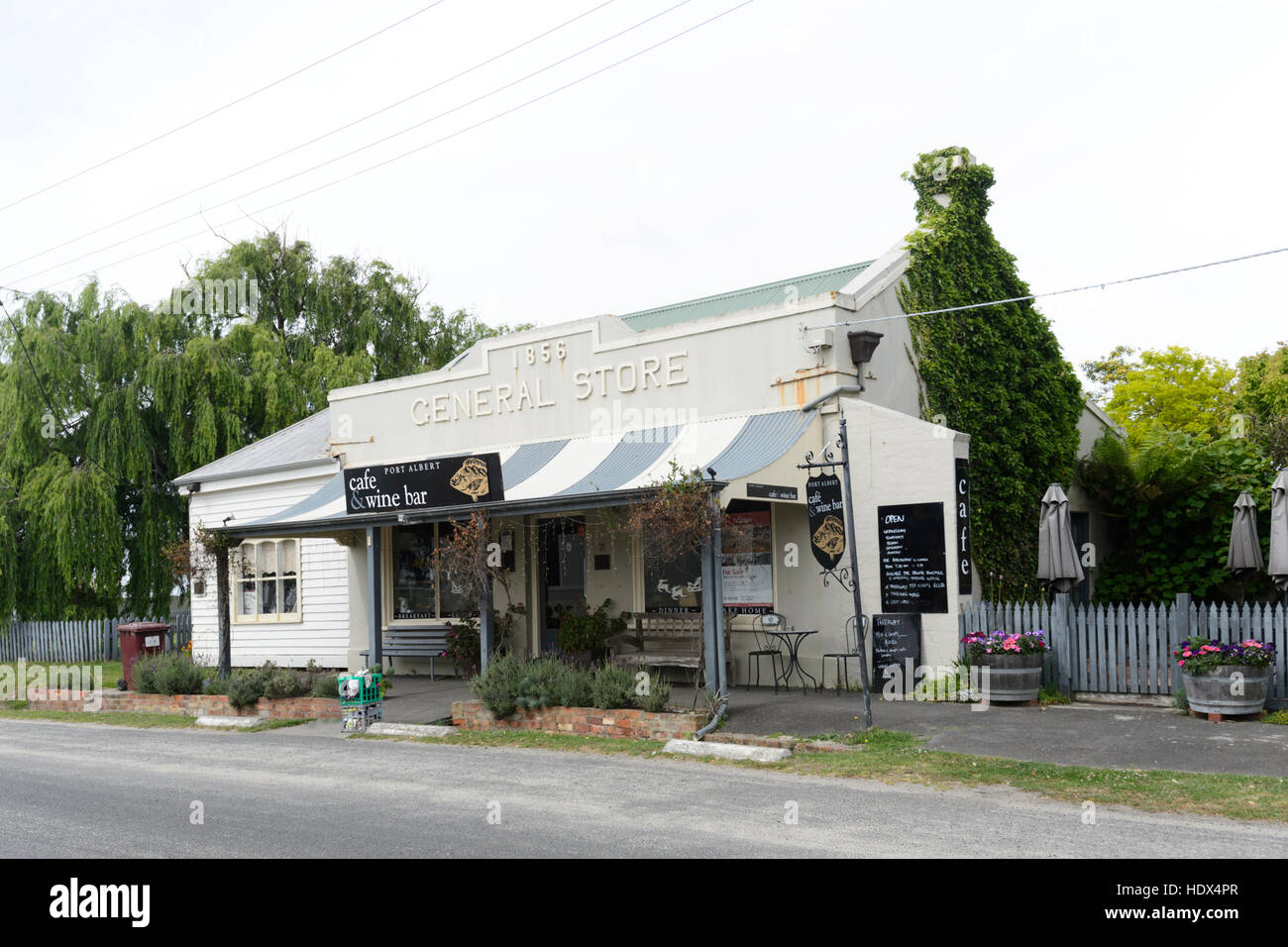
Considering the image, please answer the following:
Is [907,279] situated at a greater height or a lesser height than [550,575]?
greater

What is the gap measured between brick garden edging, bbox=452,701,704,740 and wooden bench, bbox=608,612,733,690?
5.61 feet

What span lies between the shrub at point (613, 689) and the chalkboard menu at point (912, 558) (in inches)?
139

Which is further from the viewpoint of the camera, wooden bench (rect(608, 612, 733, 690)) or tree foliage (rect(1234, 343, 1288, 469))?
tree foliage (rect(1234, 343, 1288, 469))

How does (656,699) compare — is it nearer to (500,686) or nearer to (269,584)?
(500,686)

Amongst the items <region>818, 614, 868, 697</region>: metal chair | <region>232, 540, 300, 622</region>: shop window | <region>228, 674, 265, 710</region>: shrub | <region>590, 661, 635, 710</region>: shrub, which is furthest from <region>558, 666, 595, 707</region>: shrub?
<region>232, 540, 300, 622</region>: shop window

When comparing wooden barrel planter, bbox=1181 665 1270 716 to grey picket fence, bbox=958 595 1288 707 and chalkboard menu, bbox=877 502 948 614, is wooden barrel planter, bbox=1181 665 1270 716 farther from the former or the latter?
chalkboard menu, bbox=877 502 948 614

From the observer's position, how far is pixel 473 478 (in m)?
13.7

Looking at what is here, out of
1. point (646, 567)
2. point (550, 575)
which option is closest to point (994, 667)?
point (646, 567)

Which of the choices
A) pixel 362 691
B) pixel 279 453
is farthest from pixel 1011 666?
pixel 279 453

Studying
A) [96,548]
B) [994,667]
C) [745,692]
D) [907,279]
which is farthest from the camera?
[96,548]

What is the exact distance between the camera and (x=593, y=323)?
1658 centimetres

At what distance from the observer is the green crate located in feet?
43.5
